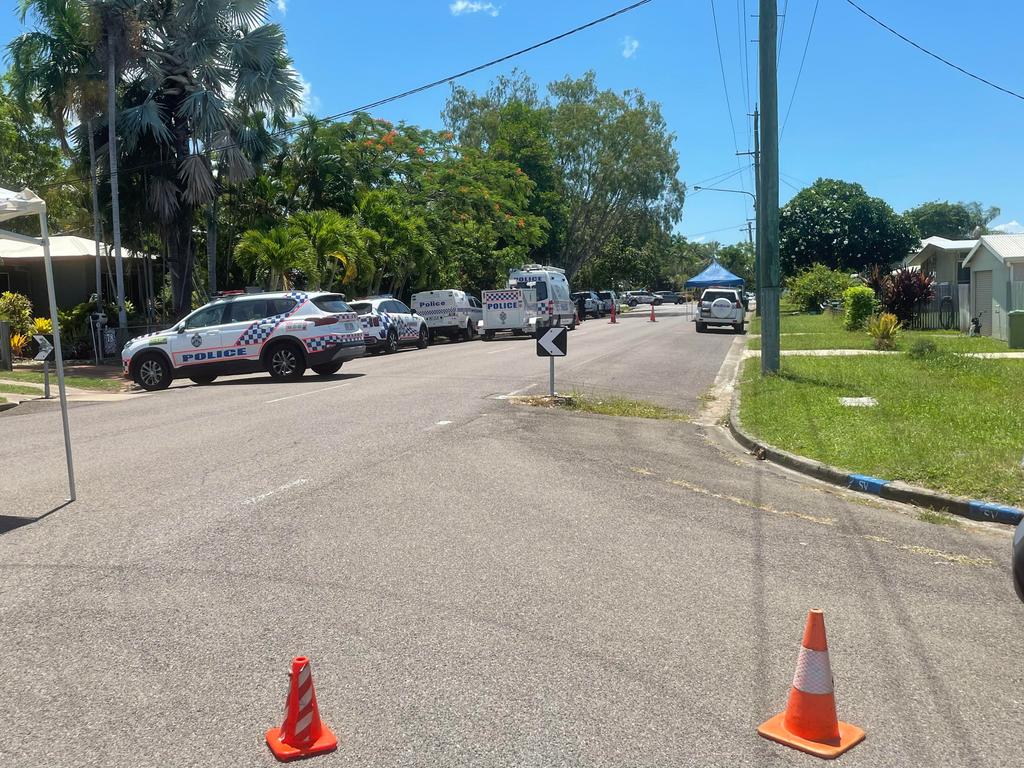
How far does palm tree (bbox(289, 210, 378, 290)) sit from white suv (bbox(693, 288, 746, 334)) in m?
13.9

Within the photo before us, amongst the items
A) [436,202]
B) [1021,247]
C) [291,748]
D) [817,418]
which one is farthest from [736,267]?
[291,748]

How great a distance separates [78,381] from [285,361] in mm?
5680

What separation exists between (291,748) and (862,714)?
7.96ft

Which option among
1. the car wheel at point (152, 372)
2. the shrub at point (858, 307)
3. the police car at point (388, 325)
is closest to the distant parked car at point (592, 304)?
the shrub at point (858, 307)

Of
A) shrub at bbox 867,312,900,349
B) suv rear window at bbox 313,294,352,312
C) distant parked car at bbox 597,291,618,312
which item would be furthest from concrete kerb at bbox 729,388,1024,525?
distant parked car at bbox 597,291,618,312

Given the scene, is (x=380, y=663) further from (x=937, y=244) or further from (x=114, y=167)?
(x=937, y=244)

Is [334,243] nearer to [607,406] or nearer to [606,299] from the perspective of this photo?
[607,406]

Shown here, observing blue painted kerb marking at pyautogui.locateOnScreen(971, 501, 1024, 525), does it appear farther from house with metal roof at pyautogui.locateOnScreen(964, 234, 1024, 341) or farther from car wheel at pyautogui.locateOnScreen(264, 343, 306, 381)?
house with metal roof at pyautogui.locateOnScreen(964, 234, 1024, 341)

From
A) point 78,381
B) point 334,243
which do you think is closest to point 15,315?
point 78,381

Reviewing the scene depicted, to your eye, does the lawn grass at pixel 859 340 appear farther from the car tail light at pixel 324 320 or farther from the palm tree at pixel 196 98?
the palm tree at pixel 196 98

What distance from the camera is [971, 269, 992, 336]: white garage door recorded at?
2837 centimetres

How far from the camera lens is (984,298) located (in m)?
28.9

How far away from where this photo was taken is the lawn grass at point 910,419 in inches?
354

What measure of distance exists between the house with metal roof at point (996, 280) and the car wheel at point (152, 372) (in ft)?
67.3
